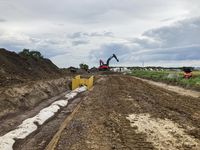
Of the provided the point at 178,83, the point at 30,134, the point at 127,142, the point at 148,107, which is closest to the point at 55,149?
the point at 127,142

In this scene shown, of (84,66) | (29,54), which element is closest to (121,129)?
(29,54)

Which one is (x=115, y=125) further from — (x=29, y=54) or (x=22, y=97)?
(x=29, y=54)

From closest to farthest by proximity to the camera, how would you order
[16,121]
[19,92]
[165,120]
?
[165,120] → [16,121] → [19,92]

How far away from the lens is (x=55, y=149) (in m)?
12.5

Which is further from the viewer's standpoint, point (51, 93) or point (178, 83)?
point (178, 83)

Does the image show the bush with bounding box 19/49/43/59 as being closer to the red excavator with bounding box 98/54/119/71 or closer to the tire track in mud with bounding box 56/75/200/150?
the red excavator with bounding box 98/54/119/71

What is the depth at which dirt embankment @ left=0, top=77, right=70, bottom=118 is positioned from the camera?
898 inches

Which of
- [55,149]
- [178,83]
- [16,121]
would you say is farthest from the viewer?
[178,83]

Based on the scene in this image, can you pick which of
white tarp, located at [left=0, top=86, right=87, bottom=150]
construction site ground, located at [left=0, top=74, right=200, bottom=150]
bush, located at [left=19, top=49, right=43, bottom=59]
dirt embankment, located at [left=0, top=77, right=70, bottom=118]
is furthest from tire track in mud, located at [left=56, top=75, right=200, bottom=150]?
bush, located at [left=19, top=49, right=43, bottom=59]

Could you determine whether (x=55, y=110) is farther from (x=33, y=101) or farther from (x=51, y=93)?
(x=51, y=93)

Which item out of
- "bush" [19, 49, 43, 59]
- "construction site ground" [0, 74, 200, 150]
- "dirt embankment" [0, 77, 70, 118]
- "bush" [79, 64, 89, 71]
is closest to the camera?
"construction site ground" [0, 74, 200, 150]

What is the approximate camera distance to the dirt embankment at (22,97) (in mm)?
22797

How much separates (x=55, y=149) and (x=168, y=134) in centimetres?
386

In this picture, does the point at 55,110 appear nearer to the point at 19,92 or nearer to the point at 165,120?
the point at 19,92
